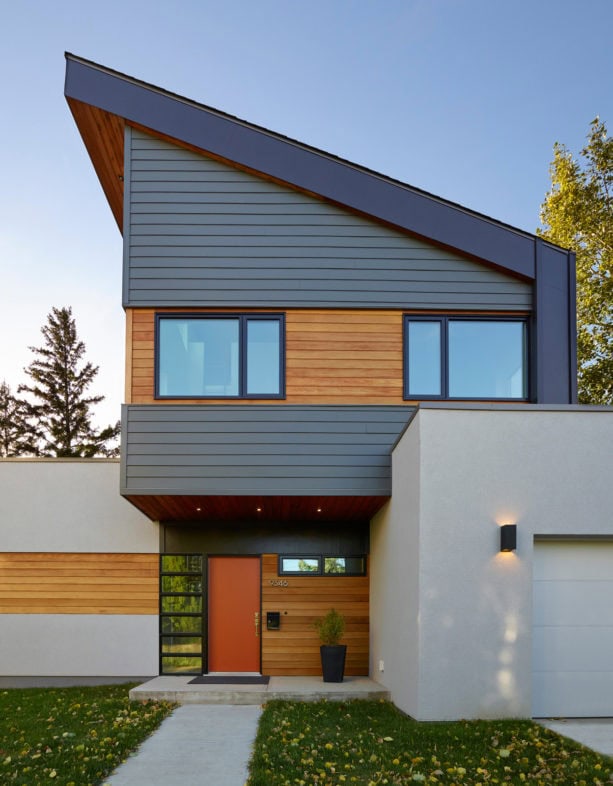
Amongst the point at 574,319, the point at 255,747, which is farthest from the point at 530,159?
the point at 255,747

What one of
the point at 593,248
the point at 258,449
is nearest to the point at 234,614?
the point at 258,449

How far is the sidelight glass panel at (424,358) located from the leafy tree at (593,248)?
32.8 feet

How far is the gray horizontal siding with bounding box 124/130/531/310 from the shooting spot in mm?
8680

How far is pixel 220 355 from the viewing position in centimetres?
866

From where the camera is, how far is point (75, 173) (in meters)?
16.2

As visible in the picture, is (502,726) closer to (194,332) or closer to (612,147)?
(194,332)

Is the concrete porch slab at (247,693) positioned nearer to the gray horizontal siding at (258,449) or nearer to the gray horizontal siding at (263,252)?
the gray horizontal siding at (258,449)

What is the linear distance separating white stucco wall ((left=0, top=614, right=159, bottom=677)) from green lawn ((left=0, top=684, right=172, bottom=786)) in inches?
23.4

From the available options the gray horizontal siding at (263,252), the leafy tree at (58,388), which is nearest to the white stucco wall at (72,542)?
the gray horizontal siding at (263,252)

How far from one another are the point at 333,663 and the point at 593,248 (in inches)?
506

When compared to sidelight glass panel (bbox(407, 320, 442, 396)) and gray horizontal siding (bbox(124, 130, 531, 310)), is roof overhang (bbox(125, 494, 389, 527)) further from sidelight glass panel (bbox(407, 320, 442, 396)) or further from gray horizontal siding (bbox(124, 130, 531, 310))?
gray horizontal siding (bbox(124, 130, 531, 310))

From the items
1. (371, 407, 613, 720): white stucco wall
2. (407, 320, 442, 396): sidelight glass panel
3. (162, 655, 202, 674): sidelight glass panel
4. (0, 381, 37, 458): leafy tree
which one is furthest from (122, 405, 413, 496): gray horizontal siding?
(0, 381, 37, 458): leafy tree

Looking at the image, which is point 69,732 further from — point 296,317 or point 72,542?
point 296,317

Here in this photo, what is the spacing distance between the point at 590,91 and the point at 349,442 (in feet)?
42.7
